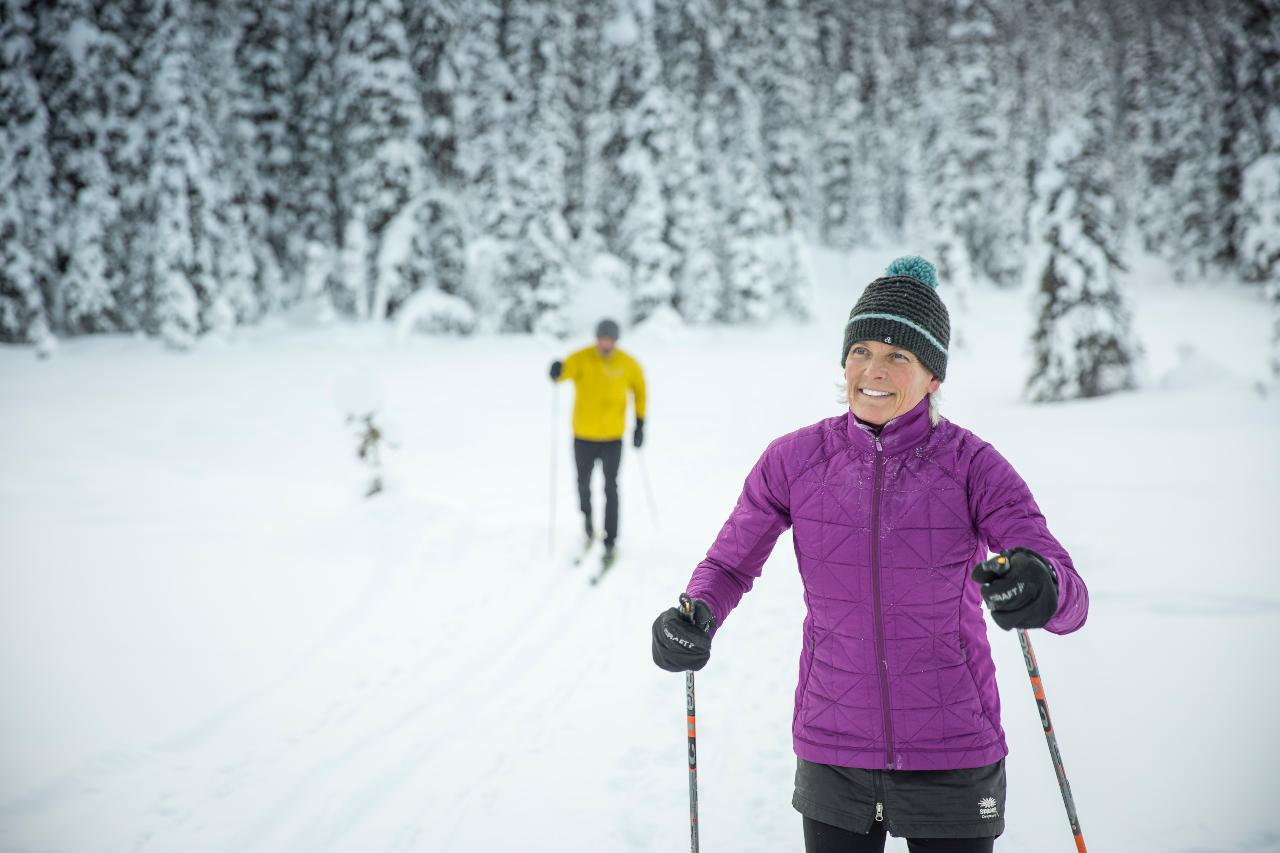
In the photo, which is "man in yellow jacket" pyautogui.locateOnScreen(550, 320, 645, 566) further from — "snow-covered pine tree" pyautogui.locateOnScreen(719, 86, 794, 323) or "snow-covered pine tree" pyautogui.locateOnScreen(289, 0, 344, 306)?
"snow-covered pine tree" pyautogui.locateOnScreen(289, 0, 344, 306)

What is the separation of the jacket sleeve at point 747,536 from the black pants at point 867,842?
60cm

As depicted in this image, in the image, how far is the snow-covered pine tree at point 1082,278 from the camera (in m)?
13.7

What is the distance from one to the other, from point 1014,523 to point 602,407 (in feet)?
18.2

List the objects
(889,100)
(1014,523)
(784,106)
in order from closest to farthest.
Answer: (1014,523) → (784,106) → (889,100)

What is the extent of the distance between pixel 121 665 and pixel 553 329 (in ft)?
65.8

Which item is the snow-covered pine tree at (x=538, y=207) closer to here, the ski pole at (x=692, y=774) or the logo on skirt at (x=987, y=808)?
the ski pole at (x=692, y=774)

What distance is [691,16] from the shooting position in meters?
27.7

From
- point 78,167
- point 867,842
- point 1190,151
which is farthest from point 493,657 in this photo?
point 1190,151

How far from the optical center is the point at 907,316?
1.97 m

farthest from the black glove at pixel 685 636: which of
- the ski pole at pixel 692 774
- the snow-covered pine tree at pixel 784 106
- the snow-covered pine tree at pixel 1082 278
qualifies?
the snow-covered pine tree at pixel 784 106

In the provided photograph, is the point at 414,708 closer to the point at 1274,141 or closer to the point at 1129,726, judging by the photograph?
the point at 1129,726

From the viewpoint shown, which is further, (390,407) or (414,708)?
(390,407)

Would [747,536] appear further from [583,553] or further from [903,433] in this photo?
[583,553]

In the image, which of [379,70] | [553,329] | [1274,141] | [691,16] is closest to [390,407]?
[553,329]
